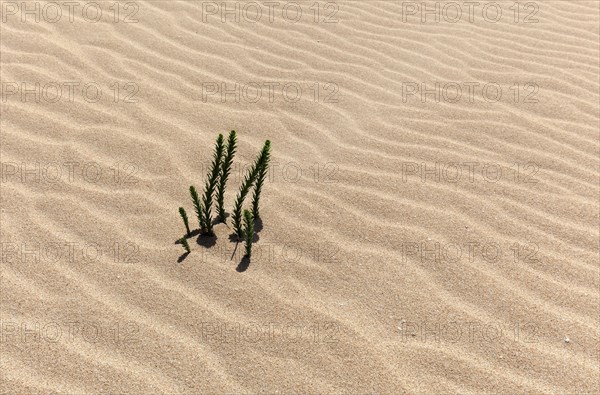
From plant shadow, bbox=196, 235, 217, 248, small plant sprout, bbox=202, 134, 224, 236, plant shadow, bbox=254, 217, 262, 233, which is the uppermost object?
small plant sprout, bbox=202, 134, 224, 236

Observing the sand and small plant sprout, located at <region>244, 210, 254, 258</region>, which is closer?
the sand

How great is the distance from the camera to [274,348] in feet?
7.79

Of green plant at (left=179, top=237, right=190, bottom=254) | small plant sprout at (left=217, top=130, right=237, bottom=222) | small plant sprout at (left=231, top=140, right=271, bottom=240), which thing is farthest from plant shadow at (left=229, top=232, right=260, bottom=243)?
green plant at (left=179, top=237, right=190, bottom=254)

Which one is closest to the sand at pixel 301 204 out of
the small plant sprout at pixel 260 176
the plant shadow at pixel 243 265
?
the plant shadow at pixel 243 265

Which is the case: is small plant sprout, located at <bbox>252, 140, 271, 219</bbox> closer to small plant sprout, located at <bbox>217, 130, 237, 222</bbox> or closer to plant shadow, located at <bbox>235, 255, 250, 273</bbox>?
small plant sprout, located at <bbox>217, 130, 237, 222</bbox>

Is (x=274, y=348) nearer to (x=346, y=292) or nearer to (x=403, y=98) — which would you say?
(x=346, y=292)

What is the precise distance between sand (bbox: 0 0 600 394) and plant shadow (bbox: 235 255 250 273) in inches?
0.6

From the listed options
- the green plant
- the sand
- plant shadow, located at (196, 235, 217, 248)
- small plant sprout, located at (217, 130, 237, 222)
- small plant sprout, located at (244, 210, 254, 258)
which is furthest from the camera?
plant shadow, located at (196, 235, 217, 248)

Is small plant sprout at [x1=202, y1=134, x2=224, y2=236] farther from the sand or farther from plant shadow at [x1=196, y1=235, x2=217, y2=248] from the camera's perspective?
the sand

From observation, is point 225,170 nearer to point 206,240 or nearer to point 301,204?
point 206,240

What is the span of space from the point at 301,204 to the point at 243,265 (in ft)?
1.89

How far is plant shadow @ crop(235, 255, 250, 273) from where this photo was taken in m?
2.74

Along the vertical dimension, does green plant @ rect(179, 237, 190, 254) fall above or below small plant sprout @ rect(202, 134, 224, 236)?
below

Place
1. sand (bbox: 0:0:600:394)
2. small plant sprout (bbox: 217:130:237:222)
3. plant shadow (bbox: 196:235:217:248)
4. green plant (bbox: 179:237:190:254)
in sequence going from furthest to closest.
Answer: plant shadow (bbox: 196:235:217:248)
green plant (bbox: 179:237:190:254)
small plant sprout (bbox: 217:130:237:222)
sand (bbox: 0:0:600:394)
